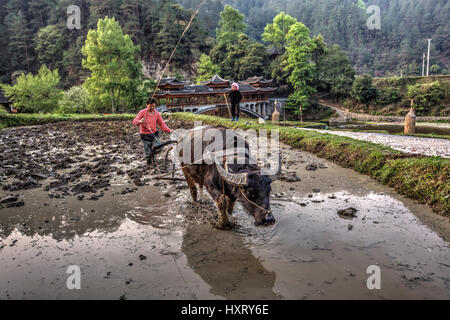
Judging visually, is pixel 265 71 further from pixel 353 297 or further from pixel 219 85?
pixel 353 297

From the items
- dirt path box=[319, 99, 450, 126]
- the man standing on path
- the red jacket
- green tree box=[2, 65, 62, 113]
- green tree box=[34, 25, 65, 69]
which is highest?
green tree box=[34, 25, 65, 69]

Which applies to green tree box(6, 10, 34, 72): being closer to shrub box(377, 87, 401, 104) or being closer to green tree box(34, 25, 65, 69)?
green tree box(34, 25, 65, 69)

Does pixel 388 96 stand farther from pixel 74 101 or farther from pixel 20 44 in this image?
pixel 20 44

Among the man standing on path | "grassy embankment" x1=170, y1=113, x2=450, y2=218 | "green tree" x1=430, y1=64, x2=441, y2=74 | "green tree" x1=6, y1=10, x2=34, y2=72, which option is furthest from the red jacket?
"green tree" x1=430, y1=64, x2=441, y2=74

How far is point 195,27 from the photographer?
198ft

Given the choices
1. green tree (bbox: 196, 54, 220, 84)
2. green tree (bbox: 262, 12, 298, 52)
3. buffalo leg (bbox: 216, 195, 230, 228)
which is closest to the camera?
buffalo leg (bbox: 216, 195, 230, 228)

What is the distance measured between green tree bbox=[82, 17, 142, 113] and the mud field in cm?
2583

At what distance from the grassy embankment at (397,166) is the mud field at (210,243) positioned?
0.95 ft

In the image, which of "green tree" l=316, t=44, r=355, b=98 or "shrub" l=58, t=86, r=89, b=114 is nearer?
"shrub" l=58, t=86, r=89, b=114

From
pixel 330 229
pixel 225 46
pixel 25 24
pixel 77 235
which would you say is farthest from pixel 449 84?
pixel 25 24

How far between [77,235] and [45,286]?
136 centimetres

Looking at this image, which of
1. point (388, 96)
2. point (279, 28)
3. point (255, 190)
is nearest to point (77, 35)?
point (279, 28)

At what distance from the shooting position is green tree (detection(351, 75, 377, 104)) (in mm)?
40303

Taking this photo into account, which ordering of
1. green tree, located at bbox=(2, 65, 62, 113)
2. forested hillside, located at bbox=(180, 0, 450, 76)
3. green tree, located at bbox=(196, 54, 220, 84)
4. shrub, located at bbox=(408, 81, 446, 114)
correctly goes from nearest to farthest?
green tree, located at bbox=(2, 65, 62, 113)
shrub, located at bbox=(408, 81, 446, 114)
green tree, located at bbox=(196, 54, 220, 84)
forested hillside, located at bbox=(180, 0, 450, 76)
